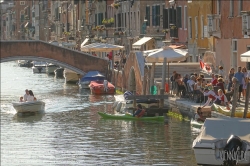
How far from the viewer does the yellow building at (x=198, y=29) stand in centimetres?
4347

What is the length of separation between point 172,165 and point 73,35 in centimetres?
6469

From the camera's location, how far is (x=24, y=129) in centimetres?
3334

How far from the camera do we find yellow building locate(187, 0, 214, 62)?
43469 mm

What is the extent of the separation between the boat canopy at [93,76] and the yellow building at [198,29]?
7.44 metres

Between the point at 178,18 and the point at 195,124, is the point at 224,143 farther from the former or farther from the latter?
the point at 178,18

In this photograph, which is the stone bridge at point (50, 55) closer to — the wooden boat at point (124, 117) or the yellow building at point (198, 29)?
the yellow building at point (198, 29)

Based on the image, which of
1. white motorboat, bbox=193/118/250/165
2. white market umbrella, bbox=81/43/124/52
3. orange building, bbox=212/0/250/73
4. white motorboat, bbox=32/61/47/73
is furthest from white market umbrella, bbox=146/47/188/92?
white motorboat, bbox=32/61/47/73

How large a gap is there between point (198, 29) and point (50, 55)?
558 inches

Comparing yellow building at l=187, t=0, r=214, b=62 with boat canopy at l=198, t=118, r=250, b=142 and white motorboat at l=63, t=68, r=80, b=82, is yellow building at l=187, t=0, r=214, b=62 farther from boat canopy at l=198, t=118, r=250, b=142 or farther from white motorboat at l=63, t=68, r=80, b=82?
boat canopy at l=198, t=118, r=250, b=142

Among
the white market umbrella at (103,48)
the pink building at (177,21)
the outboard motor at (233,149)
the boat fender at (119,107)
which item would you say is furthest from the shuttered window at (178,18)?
the outboard motor at (233,149)

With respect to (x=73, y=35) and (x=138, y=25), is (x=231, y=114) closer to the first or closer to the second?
(x=138, y=25)

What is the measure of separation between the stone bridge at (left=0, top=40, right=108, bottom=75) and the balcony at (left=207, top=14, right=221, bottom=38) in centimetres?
1614

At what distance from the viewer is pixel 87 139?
1174 inches

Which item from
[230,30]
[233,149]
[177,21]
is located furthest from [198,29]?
[233,149]
